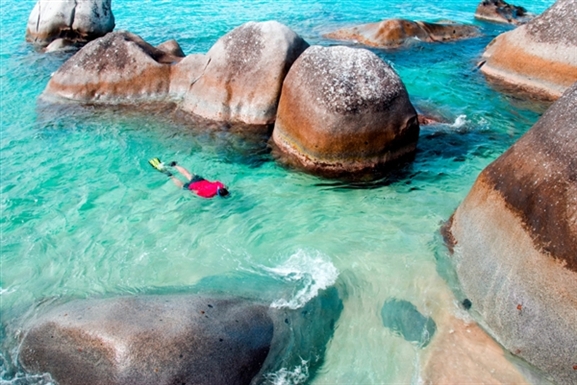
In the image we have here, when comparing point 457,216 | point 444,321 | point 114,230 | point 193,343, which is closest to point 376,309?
point 444,321

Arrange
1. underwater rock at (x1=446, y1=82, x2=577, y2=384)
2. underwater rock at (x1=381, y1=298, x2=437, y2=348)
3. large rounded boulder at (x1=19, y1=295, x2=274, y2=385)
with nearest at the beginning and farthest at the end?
large rounded boulder at (x1=19, y1=295, x2=274, y2=385) → underwater rock at (x1=446, y1=82, x2=577, y2=384) → underwater rock at (x1=381, y1=298, x2=437, y2=348)

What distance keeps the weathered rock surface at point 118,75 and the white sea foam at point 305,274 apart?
22.5ft

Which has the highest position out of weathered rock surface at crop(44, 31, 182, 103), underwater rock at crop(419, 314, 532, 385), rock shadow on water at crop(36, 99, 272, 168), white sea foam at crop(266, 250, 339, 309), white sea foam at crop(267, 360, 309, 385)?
weathered rock surface at crop(44, 31, 182, 103)

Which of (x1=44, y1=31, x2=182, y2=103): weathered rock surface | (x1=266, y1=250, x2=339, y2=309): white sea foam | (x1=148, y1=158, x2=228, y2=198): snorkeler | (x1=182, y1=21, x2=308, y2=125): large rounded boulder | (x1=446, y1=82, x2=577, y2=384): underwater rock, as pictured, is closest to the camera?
(x1=446, y1=82, x2=577, y2=384): underwater rock

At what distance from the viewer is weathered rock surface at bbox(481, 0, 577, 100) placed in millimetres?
12359

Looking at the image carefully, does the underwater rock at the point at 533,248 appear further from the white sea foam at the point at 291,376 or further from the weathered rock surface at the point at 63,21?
the weathered rock surface at the point at 63,21

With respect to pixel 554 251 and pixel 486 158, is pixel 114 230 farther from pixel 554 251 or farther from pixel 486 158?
pixel 486 158

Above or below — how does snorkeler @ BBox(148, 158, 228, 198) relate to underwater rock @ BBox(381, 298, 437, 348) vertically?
above

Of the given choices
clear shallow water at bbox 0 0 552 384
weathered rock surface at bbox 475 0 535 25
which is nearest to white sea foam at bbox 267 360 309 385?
clear shallow water at bbox 0 0 552 384

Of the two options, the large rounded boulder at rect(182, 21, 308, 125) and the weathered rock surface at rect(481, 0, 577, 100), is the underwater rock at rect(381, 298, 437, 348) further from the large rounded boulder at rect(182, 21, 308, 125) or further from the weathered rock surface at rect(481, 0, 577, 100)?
the weathered rock surface at rect(481, 0, 577, 100)

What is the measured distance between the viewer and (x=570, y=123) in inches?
211

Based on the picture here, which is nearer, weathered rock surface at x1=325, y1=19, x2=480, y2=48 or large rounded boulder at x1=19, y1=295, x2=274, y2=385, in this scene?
large rounded boulder at x1=19, y1=295, x2=274, y2=385

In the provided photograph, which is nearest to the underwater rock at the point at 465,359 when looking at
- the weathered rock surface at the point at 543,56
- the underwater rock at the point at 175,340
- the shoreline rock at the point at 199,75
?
the underwater rock at the point at 175,340

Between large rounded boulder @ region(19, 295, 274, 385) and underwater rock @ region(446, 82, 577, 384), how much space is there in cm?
273
